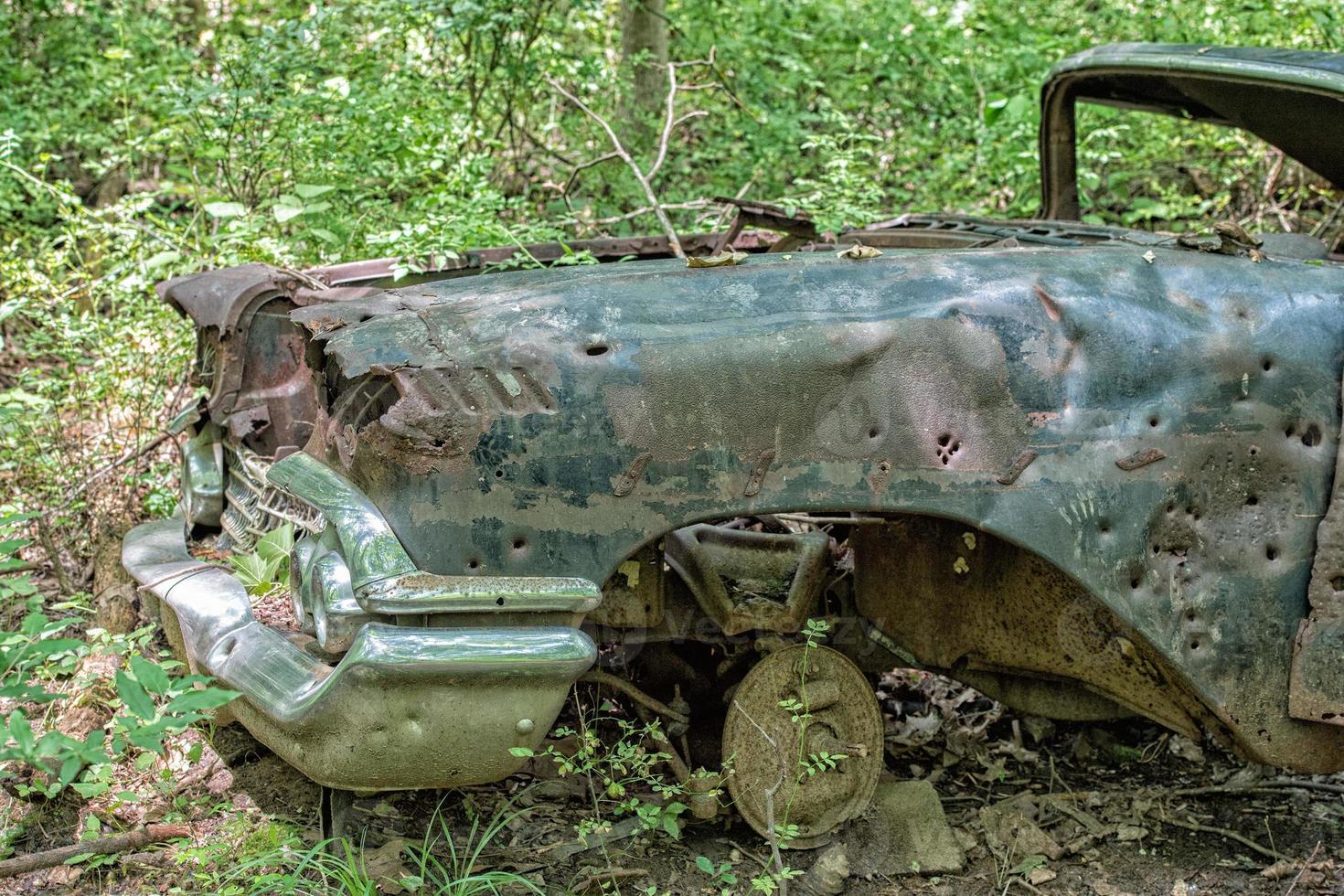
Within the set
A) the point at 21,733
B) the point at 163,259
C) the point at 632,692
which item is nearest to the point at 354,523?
the point at 21,733

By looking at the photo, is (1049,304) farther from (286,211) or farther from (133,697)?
(286,211)

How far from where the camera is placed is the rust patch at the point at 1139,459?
2566 mm

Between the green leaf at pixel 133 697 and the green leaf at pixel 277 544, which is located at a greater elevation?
the green leaf at pixel 133 697

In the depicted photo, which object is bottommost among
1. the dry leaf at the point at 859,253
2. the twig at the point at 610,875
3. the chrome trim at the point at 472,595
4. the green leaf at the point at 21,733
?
the twig at the point at 610,875

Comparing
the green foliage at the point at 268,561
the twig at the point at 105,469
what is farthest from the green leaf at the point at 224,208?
the green foliage at the point at 268,561

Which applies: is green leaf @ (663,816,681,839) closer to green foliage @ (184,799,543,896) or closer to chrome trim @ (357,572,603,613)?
green foliage @ (184,799,543,896)

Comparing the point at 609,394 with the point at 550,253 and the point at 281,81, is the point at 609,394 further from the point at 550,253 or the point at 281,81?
the point at 281,81

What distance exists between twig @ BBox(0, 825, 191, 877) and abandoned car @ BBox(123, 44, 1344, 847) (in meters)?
0.47

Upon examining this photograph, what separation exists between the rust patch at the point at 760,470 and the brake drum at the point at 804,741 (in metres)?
0.65

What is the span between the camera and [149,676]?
218 centimetres

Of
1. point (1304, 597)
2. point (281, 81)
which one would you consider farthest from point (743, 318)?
point (281, 81)

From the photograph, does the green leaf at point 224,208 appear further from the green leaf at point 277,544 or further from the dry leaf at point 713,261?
the dry leaf at point 713,261

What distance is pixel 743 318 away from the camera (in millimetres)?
2537

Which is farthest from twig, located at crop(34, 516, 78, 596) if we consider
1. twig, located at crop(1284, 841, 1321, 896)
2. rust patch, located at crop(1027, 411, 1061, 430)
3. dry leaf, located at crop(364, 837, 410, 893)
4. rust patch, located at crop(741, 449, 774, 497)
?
twig, located at crop(1284, 841, 1321, 896)
